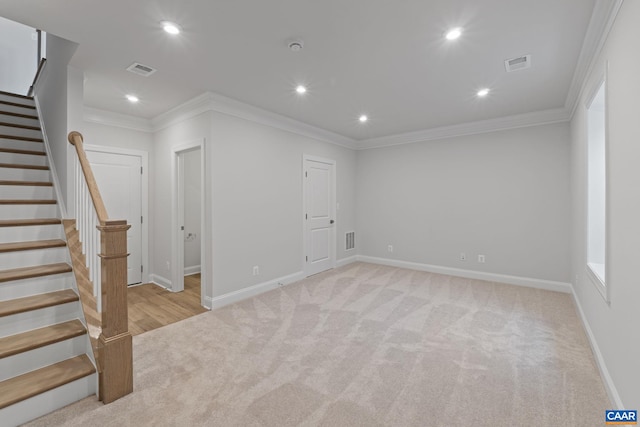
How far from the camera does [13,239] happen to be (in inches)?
91.8

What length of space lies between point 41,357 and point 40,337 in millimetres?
126

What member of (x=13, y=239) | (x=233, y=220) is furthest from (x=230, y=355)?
(x=13, y=239)

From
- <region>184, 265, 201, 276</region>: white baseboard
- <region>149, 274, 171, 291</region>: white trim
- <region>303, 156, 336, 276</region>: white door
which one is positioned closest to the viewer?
<region>149, 274, 171, 291</region>: white trim

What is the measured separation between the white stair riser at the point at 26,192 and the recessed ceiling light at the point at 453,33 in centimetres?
374

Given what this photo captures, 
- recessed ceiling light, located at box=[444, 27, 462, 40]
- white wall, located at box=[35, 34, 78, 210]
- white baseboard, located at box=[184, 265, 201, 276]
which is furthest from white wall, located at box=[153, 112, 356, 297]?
recessed ceiling light, located at box=[444, 27, 462, 40]

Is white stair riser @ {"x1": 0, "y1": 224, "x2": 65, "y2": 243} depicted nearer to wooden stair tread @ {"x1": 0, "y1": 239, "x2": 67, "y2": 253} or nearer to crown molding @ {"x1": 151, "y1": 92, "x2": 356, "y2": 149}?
wooden stair tread @ {"x1": 0, "y1": 239, "x2": 67, "y2": 253}

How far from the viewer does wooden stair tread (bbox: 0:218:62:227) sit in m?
2.30

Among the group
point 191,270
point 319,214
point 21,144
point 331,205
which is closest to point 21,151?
point 21,144

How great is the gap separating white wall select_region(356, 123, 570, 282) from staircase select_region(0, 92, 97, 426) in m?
4.73

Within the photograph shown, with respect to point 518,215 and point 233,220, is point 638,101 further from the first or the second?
point 233,220

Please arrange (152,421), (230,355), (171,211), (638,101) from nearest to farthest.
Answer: (638,101) → (152,421) → (230,355) → (171,211)

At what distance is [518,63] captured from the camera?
2639 millimetres

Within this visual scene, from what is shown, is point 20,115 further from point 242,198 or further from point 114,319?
point 114,319

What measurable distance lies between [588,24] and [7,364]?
4.44 meters
